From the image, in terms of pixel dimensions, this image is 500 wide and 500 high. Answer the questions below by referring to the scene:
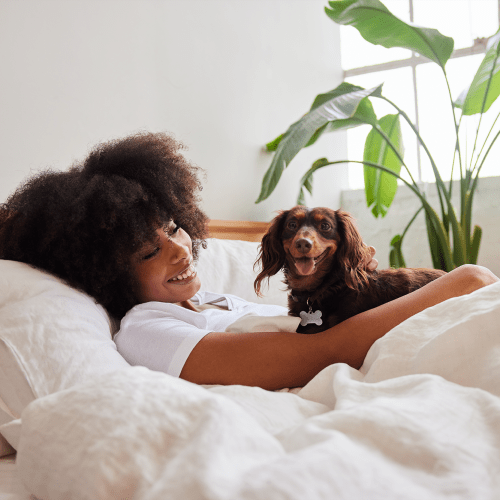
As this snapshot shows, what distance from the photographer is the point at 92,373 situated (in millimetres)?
894

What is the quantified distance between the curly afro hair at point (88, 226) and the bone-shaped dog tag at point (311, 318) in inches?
18.7

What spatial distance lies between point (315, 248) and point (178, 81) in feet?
5.54

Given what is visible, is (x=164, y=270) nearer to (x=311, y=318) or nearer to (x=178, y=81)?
(x=311, y=318)

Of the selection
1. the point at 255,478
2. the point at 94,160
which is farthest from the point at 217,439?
the point at 94,160

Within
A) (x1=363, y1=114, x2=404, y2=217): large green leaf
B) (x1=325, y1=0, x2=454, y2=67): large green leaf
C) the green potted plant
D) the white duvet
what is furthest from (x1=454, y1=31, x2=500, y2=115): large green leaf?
the white duvet

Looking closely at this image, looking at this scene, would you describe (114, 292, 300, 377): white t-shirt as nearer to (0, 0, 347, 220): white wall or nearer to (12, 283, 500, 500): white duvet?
(12, 283, 500, 500): white duvet

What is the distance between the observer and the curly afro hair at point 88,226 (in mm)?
1195

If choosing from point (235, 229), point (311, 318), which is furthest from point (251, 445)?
point (235, 229)

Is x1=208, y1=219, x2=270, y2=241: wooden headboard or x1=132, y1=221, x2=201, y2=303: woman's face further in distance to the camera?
x1=208, y1=219, x2=270, y2=241: wooden headboard

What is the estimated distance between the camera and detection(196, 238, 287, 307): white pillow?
193 cm

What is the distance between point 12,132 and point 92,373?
1126 millimetres

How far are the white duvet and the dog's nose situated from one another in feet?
1.85

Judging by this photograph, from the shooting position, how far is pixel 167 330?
105cm

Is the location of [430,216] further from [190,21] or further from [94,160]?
[94,160]
